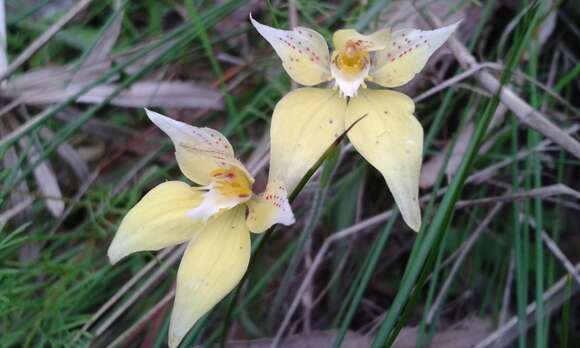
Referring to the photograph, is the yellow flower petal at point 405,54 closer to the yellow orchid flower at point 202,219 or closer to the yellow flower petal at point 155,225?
the yellow orchid flower at point 202,219

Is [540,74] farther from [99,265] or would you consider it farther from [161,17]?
[99,265]

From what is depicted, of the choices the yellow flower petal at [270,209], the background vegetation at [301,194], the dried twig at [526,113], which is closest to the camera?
the yellow flower petal at [270,209]

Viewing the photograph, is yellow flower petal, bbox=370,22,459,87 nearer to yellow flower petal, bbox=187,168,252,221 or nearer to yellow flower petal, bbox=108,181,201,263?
yellow flower petal, bbox=187,168,252,221

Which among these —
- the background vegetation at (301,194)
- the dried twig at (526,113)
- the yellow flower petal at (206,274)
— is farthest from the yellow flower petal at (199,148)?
the dried twig at (526,113)

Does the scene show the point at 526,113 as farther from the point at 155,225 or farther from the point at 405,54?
the point at 155,225

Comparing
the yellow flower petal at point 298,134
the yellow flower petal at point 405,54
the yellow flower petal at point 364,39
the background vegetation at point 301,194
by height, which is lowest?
the background vegetation at point 301,194

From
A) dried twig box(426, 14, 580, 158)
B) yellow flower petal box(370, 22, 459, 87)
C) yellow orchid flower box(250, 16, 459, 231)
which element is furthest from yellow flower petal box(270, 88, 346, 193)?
dried twig box(426, 14, 580, 158)

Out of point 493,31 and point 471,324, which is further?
point 493,31

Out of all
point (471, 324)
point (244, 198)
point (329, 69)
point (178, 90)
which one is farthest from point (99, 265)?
point (471, 324)
